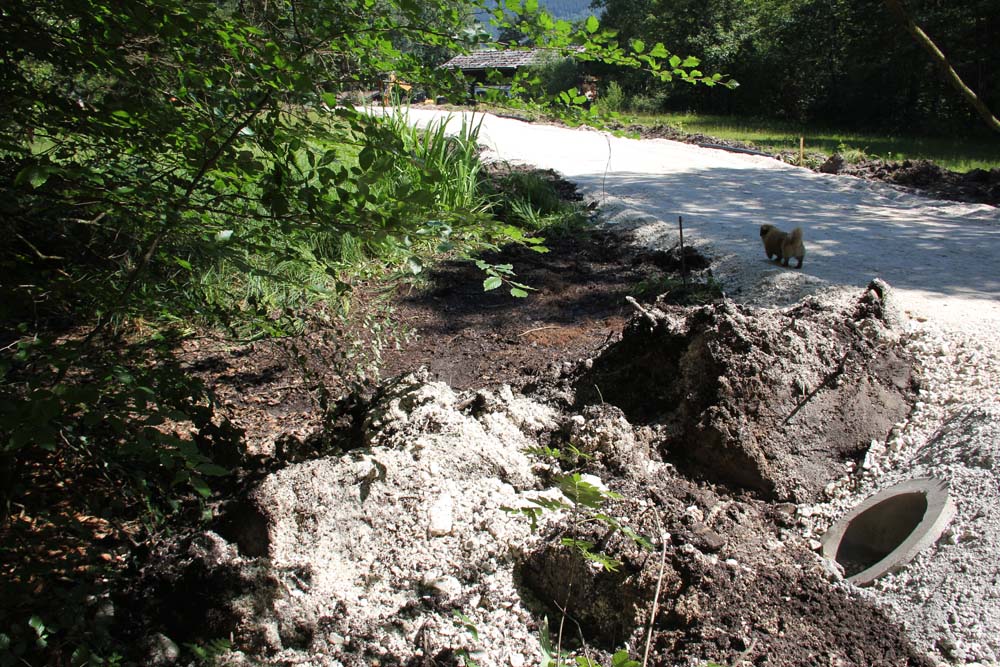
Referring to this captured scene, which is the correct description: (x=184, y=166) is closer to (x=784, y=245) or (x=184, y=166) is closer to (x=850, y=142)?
(x=784, y=245)

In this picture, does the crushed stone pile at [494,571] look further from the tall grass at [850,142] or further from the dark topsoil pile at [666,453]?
the tall grass at [850,142]

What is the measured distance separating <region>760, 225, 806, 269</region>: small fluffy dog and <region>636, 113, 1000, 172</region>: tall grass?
311 inches

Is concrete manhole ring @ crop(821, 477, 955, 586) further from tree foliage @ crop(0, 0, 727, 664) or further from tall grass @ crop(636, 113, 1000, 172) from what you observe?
tall grass @ crop(636, 113, 1000, 172)

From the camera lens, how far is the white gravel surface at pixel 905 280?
2254 millimetres

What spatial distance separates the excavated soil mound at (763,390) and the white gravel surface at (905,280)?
117 mm

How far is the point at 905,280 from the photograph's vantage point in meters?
5.26

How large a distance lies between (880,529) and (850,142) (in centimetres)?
1612

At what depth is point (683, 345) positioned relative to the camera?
11.2 feet

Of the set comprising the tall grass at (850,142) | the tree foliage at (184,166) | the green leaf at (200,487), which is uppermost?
the tree foliage at (184,166)

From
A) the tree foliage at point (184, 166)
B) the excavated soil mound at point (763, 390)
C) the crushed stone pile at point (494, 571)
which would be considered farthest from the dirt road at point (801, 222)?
the crushed stone pile at point (494, 571)

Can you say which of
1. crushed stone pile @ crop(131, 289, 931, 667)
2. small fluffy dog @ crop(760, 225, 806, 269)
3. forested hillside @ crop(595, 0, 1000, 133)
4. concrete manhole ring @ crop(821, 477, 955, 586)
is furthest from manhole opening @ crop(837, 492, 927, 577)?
forested hillside @ crop(595, 0, 1000, 133)

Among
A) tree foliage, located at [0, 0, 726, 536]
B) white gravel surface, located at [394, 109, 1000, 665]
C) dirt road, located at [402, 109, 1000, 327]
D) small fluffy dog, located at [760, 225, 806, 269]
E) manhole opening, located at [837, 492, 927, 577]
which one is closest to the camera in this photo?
tree foliage, located at [0, 0, 726, 536]

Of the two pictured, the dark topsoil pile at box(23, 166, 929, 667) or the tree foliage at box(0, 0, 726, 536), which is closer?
the tree foliage at box(0, 0, 726, 536)

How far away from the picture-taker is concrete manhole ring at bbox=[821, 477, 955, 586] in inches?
98.2
